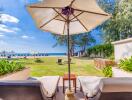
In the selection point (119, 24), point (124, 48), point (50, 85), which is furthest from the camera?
point (119, 24)

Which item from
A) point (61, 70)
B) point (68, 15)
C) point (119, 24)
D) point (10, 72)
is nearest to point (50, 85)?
point (68, 15)

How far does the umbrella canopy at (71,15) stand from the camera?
5362 mm

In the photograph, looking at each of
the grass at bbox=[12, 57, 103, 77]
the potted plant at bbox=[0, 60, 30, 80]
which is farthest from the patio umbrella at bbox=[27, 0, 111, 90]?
the grass at bbox=[12, 57, 103, 77]

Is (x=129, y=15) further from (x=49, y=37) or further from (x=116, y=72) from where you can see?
(x=49, y=37)

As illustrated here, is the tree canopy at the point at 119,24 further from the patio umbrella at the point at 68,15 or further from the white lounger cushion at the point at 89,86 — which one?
the white lounger cushion at the point at 89,86

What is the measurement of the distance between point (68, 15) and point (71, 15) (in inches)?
38.1

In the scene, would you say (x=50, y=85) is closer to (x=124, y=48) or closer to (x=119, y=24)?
(x=124, y=48)

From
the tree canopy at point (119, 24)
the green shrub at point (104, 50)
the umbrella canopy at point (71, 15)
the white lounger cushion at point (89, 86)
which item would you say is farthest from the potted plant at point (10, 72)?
the green shrub at point (104, 50)

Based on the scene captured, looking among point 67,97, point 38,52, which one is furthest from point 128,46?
point 38,52

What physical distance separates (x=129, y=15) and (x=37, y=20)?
18.5m

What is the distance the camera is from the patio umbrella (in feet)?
17.6

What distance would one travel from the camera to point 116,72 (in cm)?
1057

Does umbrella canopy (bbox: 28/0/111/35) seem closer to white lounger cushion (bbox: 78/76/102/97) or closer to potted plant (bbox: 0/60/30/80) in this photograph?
white lounger cushion (bbox: 78/76/102/97)

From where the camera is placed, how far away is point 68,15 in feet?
19.1
